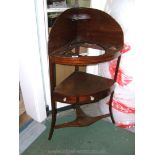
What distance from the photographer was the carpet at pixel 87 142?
1523mm

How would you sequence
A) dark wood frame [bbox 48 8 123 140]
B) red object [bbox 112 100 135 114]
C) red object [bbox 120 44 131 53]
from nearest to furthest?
1. dark wood frame [bbox 48 8 123 140]
2. red object [bbox 120 44 131 53]
3. red object [bbox 112 100 135 114]

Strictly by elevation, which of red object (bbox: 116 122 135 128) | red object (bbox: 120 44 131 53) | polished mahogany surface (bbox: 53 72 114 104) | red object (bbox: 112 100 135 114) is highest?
red object (bbox: 120 44 131 53)

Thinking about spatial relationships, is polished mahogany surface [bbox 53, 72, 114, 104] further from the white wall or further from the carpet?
the carpet

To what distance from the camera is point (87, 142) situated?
1609 mm

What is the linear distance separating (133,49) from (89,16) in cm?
43

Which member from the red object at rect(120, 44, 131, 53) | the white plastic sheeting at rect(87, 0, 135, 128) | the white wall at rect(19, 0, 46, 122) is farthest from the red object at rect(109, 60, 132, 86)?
the white wall at rect(19, 0, 46, 122)

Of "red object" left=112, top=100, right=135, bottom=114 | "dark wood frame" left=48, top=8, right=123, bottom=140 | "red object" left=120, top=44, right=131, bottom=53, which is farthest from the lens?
"red object" left=112, top=100, right=135, bottom=114

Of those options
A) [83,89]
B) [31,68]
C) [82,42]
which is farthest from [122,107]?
[31,68]

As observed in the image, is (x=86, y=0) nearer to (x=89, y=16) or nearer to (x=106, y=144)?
(x=89, y=16)

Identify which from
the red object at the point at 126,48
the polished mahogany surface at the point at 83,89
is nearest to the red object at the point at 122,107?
the polished mahogany surface at the point at 83,89

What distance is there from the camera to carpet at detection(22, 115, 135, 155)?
152 centimetres

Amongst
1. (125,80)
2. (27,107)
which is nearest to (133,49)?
(125,80)

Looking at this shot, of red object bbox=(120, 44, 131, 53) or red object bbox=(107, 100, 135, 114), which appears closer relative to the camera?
red object bbox=(120, 44, 131, 53)

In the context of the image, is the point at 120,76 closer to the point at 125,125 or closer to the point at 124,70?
the point at 124,70
